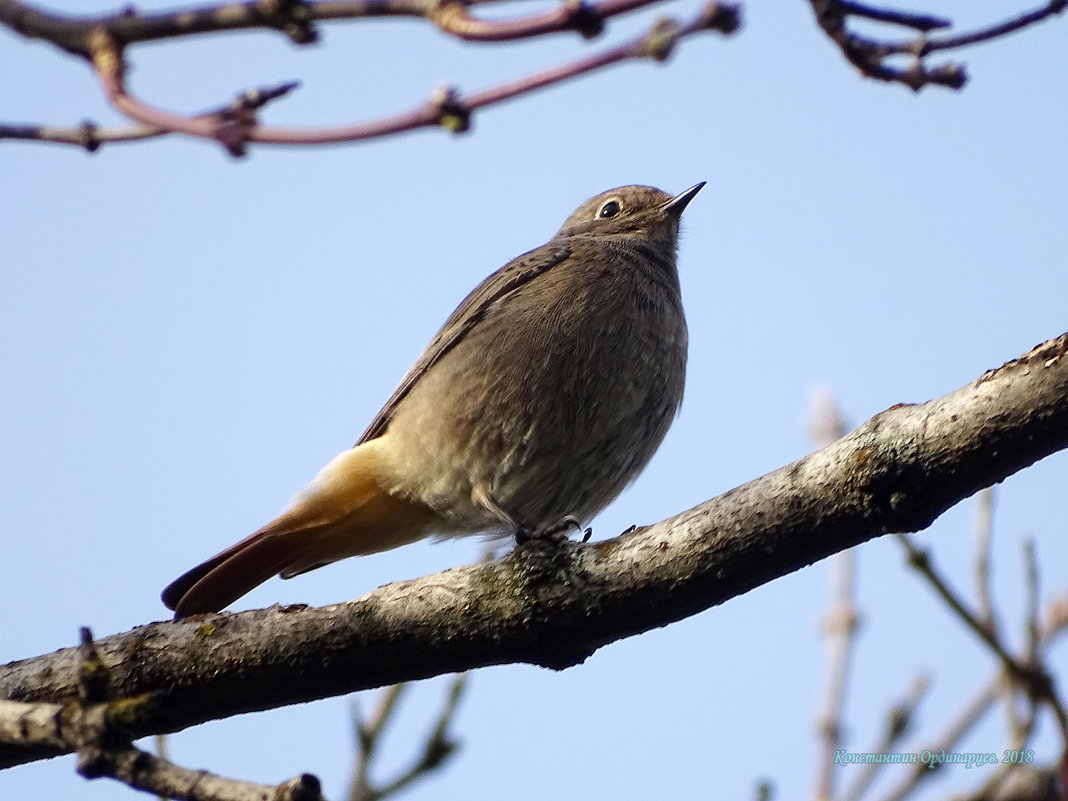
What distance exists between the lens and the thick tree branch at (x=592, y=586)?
324cm

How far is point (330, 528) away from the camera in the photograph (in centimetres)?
602

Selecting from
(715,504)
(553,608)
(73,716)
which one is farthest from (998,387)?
(73,716)

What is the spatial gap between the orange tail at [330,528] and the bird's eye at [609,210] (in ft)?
7.86

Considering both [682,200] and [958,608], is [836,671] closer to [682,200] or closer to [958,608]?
[958,608]

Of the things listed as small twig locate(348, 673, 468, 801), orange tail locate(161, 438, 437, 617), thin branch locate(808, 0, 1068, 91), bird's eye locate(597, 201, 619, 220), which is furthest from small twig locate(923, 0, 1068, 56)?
bird's eye locate(597, 201, 619, 220)

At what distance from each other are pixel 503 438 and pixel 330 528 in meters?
0.99

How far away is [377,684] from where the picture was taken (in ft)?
12.8

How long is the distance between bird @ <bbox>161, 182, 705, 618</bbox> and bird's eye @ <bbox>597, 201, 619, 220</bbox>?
1.35m

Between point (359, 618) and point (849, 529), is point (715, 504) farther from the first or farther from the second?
point (359, 618)

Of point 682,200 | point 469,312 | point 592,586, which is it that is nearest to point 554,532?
point 592,586

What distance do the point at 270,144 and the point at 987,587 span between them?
103 inches

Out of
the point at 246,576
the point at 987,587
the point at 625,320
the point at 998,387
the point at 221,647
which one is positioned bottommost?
the point at 987,587

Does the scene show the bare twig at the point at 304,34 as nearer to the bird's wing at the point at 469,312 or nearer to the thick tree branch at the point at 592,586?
the thick tree branch at the point at 592,586

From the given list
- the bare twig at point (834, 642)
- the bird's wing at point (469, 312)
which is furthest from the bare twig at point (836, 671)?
the bird's wing at point (469, 312)
